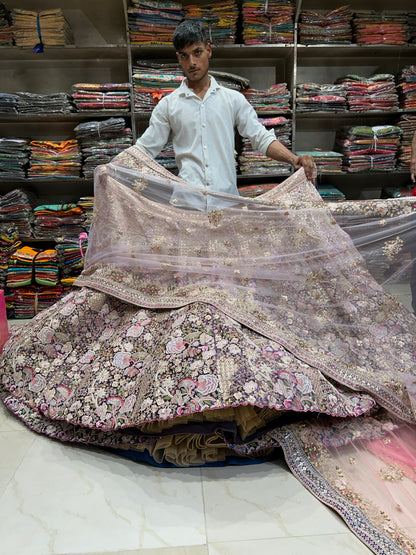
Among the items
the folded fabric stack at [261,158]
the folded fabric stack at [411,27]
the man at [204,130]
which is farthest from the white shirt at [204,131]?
the folded fabric stack at [411,27]

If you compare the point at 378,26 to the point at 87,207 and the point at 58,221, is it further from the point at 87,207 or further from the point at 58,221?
the point at 58,221

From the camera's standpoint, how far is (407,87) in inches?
142

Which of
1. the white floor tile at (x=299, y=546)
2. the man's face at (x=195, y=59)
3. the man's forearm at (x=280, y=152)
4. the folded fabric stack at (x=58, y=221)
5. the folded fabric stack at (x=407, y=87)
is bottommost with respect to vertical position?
the white floor tile at (x=299, y=546)

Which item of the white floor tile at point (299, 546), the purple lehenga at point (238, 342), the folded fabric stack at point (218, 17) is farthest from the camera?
the folded fabric stack at point (218, 17)

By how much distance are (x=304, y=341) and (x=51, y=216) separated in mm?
2507

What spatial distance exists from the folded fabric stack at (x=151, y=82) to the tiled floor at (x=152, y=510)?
105 inches

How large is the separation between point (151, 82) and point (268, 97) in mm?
899

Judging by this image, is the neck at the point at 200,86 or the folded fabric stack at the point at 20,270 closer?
the neck at the point at 200,86

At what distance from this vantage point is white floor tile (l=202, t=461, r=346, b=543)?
129cm

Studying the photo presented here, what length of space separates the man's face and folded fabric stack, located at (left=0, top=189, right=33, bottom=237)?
74.2 inches

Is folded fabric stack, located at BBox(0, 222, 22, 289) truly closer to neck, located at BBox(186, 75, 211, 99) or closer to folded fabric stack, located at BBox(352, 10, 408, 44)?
neck, located at BBox(186, 75, 211, 99)

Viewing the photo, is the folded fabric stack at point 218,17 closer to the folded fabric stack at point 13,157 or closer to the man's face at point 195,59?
the man's face at point 195,59

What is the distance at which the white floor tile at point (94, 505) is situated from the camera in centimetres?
126

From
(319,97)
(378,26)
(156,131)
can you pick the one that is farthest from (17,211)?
(378,26)
